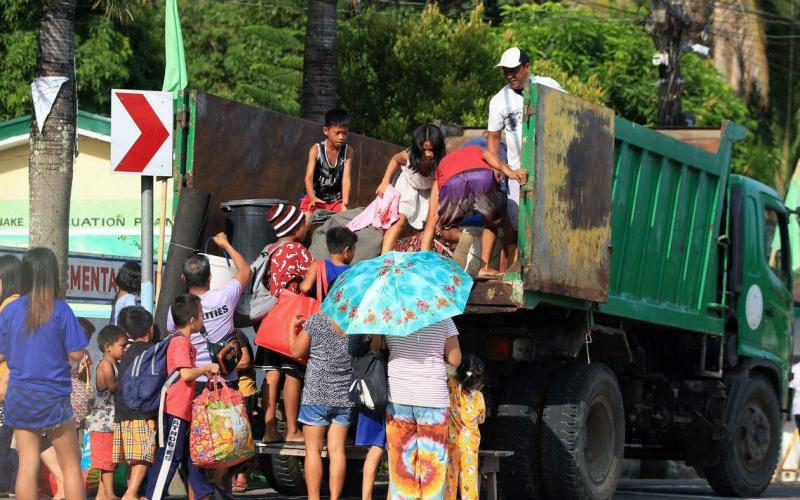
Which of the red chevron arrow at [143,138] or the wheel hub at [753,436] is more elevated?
the red chevron arrow at [143,138]

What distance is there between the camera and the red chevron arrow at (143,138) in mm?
9141

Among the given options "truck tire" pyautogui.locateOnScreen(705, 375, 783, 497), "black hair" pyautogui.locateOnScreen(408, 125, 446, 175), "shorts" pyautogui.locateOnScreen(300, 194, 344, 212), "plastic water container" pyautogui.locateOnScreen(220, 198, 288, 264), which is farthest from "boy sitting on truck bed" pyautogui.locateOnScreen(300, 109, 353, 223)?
"truck tire" pyautogui.locateOnScreen(705, 375, 783, 497)

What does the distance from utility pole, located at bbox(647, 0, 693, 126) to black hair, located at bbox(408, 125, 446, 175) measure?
10054 millimetres

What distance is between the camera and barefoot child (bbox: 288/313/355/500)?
836 cm

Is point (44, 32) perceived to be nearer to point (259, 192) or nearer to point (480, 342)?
point (259, 192)

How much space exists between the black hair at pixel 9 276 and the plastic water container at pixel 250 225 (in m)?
1.60

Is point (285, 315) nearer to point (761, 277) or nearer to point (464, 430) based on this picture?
point (464, 430)

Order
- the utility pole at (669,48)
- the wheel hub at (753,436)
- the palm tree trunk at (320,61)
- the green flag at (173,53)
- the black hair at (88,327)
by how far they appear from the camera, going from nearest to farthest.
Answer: the black hair at (88,327) → the wheel hub at (753,436) → the green flag at (173,53) → the palm tree trunk at (320,61) → the utility pole at (669,48)

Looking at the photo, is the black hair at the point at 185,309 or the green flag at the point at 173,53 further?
the green flag at the point at 173,53

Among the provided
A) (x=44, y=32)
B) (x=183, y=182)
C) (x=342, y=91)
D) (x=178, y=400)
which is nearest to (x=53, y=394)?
(x=178, y=400)

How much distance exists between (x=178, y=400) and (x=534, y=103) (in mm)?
2919

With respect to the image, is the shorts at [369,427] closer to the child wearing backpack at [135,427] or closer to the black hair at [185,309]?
the black hair at [185,309]

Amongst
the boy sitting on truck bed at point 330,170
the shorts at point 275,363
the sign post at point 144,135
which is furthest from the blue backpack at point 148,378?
the boy sitting on truck bed at point 330,170

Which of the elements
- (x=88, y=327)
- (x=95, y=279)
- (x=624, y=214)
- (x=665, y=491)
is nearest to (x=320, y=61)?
(x=95, y=279)
